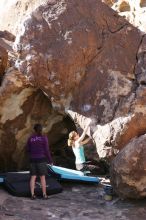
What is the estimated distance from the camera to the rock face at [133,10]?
17.8m

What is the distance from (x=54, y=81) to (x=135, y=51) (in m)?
1.98

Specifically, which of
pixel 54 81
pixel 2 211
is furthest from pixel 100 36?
pixel 2 211

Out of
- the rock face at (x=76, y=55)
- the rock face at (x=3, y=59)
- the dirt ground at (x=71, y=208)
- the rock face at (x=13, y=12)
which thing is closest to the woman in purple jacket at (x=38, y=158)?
the dirt ground at (x=71, y=208)

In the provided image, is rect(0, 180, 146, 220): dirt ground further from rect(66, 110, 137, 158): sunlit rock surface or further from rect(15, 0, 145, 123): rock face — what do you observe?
rect(15, 0, 145, 123): rock face

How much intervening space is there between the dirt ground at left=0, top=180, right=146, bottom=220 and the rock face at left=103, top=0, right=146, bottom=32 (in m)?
10.5

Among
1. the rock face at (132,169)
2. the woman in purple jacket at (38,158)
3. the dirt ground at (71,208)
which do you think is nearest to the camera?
the dirt ground at (71,208)

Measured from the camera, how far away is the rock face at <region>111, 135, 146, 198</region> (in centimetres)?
785

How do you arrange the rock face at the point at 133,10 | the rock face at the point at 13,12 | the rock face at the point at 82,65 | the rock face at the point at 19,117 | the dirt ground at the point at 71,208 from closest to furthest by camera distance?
the dirt ground at the point at 71,208, the rock face at the point at 82,65, the rock face at the point at 19,117, the rock face at the point at 133,10, the rock face at the point at 13,12

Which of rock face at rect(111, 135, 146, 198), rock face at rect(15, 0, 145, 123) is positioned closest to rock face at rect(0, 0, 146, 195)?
rock face at rect(15, 0, 145, 123)

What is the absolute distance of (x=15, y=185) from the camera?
28.3 ft

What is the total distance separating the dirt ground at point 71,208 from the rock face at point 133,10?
34.5ft

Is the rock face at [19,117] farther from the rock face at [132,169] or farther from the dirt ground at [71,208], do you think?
the rock face at [132,169]

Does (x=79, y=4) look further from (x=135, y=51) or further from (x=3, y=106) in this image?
(x=3, y=106)

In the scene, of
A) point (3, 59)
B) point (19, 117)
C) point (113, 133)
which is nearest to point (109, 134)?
point (113, 133)
